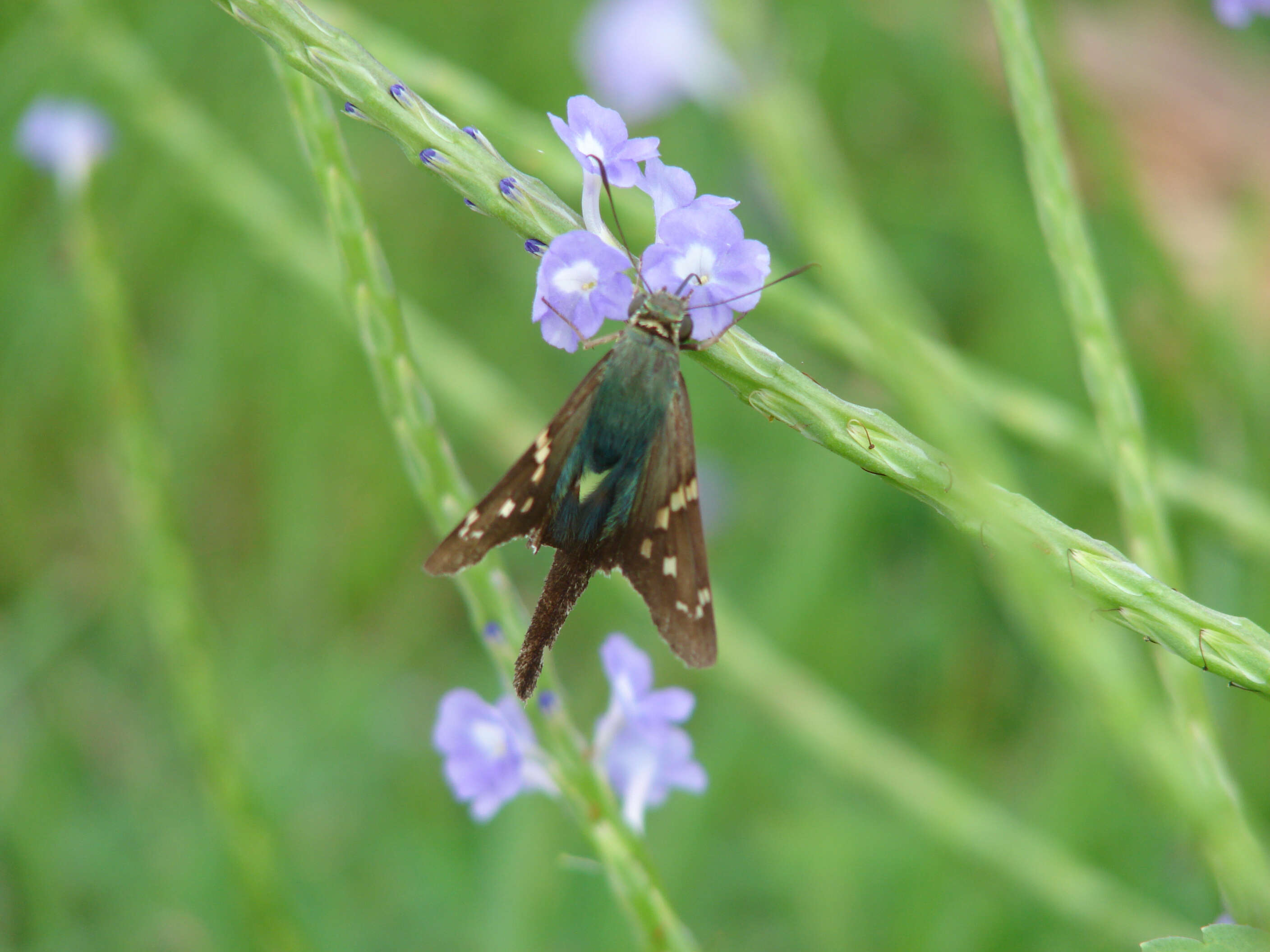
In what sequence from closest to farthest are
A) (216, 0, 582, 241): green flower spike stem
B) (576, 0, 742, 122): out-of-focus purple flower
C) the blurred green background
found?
(216, 0, 582, 241): green flower spike stem, the blurred green background, (576, 0, 742, 122): out-of-focus purple flower

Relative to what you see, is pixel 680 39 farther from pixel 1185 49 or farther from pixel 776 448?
pixel 1185 49

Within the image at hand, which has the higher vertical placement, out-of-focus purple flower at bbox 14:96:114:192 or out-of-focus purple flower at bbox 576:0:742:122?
out-of-focus purple flower at bbox 576:0:742:122

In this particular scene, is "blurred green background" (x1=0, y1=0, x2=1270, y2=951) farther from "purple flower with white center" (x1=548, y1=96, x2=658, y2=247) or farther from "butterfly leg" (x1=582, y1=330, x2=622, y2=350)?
"purple flower with white center" (x1=548, y1=96, x2=658, y2=247)

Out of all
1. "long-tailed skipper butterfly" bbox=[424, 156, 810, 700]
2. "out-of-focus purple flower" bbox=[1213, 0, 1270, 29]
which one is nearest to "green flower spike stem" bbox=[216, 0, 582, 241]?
"long-tailed skipper butterfly" bbox=[424, 156, 810, 700]

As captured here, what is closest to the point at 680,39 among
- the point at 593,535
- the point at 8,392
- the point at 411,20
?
the point at 411,20

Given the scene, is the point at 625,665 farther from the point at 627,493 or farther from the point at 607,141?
the point at 607,141

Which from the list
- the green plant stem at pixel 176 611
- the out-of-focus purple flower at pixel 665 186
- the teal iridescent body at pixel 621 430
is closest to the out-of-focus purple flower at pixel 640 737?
the teal iridescent body at pixel 621 430

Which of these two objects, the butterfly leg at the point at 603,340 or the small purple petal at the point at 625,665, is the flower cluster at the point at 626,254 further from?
the small purple petal at the point at 625,665
